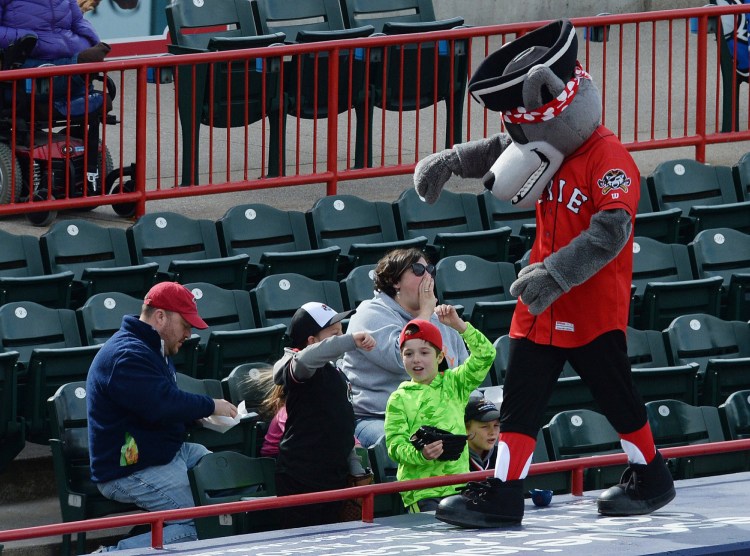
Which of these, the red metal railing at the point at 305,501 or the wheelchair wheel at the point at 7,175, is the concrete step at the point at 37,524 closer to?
the red metal railing at the point at 305,501

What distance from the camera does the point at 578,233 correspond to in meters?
6.00

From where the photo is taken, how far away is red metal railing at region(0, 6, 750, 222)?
33.1 feet

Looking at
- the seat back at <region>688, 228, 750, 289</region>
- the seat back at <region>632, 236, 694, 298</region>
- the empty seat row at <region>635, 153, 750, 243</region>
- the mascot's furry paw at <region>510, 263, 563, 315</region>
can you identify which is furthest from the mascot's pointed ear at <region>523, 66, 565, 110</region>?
the empty seat row at <region>635, 153, 750, 243</region>

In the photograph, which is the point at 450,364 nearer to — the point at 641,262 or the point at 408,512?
the point at 408,512

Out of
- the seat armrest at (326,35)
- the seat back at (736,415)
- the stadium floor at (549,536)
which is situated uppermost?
the seat armrest at (326,35)

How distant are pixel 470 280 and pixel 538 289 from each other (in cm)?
339

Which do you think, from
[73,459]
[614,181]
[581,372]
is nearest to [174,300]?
[73,459]

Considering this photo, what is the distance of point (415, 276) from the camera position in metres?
7.51

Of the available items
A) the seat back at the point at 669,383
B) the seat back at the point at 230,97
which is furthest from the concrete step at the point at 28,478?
the seat back at the point at 669,383

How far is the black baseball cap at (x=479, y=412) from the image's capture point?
7.33m

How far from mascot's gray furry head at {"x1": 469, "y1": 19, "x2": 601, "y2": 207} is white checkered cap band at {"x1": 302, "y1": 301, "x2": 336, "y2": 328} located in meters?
1.18

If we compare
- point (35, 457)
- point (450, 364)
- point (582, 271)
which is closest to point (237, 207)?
point (35, 457)

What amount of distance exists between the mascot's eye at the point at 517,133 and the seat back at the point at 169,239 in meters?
3.71

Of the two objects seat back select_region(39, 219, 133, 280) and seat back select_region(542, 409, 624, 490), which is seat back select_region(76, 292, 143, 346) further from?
seat back select_region(542, 409, 624, 490)
